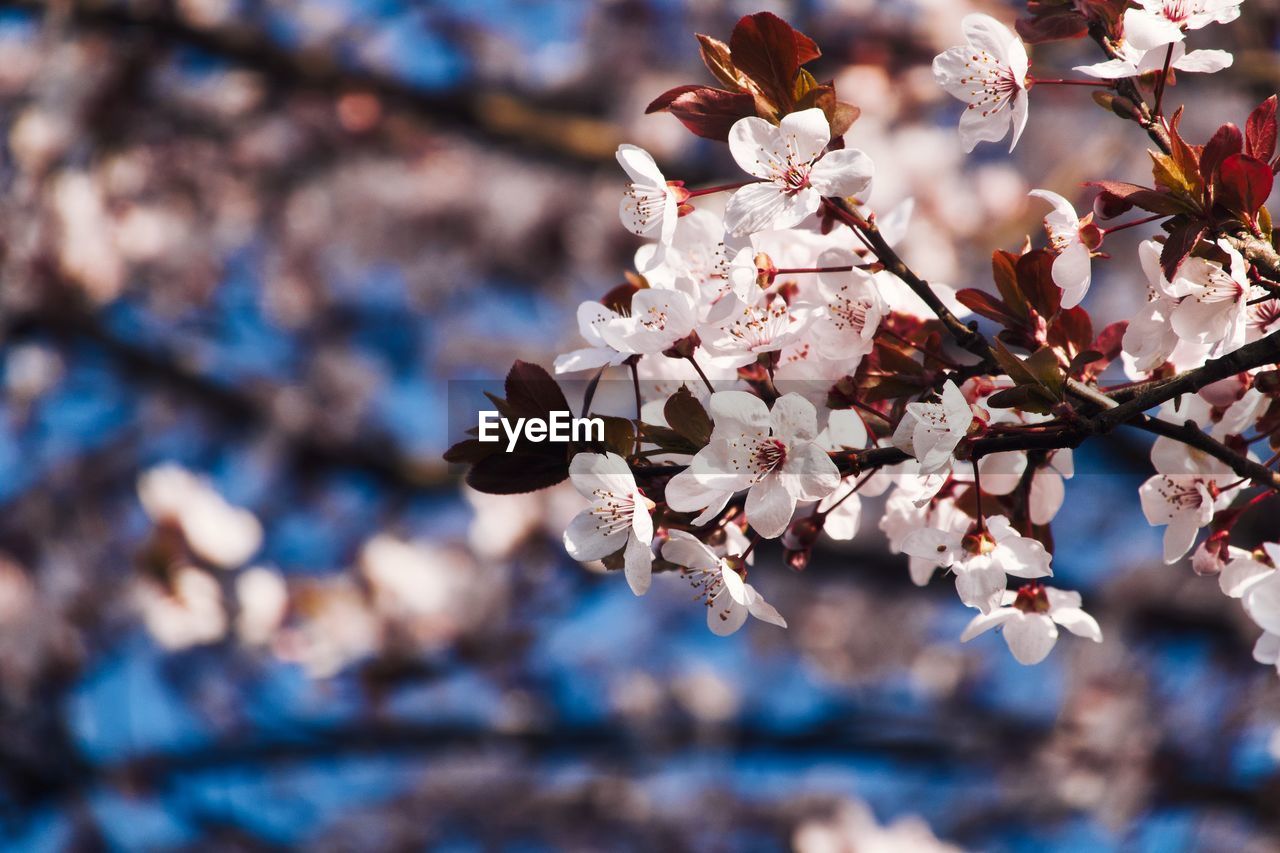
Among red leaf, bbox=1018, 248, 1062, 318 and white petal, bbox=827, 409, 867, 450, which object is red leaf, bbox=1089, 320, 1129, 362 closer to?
red leaf, bbox=1018, 248, 1062, 318

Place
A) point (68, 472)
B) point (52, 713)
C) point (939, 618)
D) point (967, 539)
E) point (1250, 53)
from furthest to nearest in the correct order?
point (939, 618), point (68, 472), point (52, 713), point (1250, 53), point (967, 539)

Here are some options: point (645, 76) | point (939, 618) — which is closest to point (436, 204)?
point (645, 76)

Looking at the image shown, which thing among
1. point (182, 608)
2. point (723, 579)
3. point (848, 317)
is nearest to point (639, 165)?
point (848, 317)

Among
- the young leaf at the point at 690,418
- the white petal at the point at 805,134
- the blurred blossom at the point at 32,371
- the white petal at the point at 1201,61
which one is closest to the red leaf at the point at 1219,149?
the white petal at the point at 1201,61

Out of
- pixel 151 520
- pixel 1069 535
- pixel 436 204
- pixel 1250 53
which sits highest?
pixel 436 204

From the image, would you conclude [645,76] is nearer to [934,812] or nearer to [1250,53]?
[1250,53]

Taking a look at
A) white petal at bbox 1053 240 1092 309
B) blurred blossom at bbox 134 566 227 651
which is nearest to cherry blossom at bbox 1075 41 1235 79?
white petal at bbox 1053 240 1092 309
